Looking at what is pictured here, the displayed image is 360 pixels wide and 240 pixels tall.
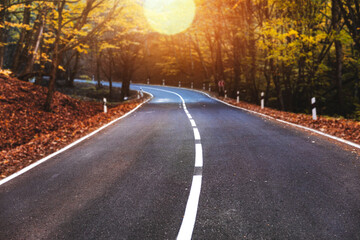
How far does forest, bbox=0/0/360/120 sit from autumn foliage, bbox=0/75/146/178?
1023 millimetres

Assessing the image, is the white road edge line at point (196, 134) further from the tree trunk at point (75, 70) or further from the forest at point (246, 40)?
the tree trunk at point (75, 70)

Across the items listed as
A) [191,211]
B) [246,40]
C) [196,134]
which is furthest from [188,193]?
[246,40]

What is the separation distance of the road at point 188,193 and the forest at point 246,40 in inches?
305

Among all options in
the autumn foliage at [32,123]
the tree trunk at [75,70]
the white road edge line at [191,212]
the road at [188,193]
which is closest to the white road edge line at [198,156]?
the road at [188,193]

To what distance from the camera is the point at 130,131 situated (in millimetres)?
9086

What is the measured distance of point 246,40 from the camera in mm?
23922

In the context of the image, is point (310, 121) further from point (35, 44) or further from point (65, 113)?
point (35, 44)

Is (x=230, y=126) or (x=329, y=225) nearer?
(x=329, y=225)

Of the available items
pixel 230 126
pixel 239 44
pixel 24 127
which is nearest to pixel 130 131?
pixel 230 126

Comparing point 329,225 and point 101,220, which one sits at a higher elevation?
point 329,225

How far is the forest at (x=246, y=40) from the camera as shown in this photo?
46.8ft

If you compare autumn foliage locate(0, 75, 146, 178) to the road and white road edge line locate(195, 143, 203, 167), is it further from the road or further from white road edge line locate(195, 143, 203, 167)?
Answer: white road edge line locate(195, 143, 203, 167)

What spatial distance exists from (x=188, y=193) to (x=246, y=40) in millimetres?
22700

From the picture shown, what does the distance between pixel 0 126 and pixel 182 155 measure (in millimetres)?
8744
